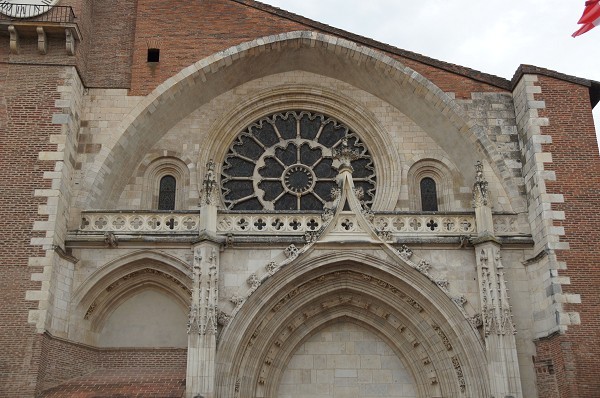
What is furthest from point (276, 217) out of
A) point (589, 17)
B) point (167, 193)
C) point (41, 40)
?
point (589, 17)

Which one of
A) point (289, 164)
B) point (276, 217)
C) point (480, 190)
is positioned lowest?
point (276, 217)

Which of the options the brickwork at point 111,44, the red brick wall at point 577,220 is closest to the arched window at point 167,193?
the brickwork at point 111,44

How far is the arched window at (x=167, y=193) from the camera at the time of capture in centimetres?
1446

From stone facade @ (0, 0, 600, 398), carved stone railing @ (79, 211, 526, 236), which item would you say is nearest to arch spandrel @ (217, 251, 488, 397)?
stone facade @ (0, 0, 600, 398)

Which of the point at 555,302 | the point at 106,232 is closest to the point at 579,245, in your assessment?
the point at 555,302

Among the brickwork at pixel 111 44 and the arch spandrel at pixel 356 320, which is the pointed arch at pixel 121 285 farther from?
the brickwork at pixel 111 44

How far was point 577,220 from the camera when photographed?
12523mm

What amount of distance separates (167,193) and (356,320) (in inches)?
185

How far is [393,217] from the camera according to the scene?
42.2ft

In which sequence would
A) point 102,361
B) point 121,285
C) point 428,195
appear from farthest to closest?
point 428,195 < point 121,285 < point 102,361

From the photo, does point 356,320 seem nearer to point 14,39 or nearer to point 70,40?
point 70,40

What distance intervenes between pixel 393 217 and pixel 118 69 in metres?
6.31

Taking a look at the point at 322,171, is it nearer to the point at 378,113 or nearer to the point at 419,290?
the point at 378,113

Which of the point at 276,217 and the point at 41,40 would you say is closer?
the point at 276,217
